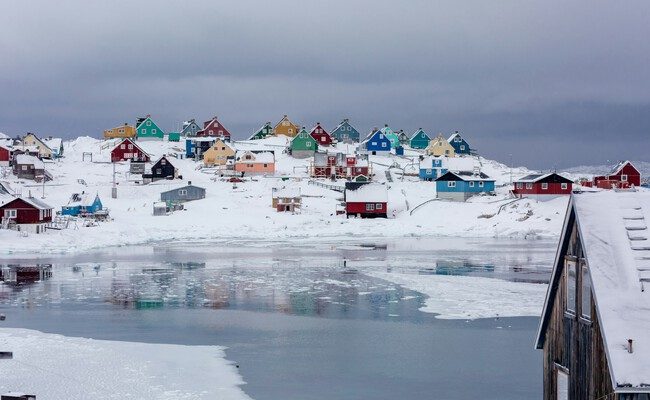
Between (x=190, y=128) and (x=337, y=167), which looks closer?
(x=337, y=167)

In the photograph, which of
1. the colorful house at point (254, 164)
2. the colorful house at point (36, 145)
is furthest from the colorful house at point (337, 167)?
the colorful house at point (36, 145)

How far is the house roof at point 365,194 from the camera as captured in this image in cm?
8244

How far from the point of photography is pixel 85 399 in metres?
18.3

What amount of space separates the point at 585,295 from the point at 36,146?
110896 mm

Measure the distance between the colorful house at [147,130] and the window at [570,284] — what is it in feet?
397

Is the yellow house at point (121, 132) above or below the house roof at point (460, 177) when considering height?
above

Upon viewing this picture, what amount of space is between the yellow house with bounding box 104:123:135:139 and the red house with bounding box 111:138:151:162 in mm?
21677

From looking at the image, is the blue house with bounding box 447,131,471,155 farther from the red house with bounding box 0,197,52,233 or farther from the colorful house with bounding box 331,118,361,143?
the red house with bounding box 0,197,52,233

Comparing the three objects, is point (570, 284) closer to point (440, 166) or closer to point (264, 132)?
point (440, 166)

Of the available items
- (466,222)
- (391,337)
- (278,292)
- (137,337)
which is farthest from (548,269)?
(466,222)

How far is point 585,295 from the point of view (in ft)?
37.2

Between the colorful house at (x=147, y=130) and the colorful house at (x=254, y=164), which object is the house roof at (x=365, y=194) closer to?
the colorful house at (x=254, y=164)

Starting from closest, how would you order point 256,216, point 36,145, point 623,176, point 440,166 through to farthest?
point 256,216, point 623,176, point 440,166, point 36,145

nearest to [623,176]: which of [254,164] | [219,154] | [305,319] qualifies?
[254,164]
